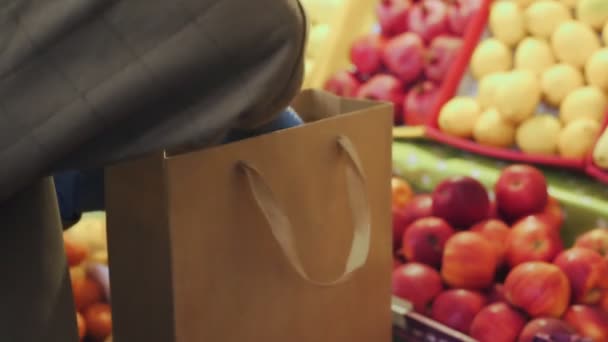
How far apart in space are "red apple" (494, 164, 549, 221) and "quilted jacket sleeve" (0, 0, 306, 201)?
2.93ft

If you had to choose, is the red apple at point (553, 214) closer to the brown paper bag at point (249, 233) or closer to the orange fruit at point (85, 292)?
the brown paper bag at point (249, 233)

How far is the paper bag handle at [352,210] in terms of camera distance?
749 mm

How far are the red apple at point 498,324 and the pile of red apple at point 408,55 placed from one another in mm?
698

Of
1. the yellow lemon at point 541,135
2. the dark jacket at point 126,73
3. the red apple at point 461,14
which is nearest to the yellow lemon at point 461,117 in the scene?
the yellow lemon at point 541,135

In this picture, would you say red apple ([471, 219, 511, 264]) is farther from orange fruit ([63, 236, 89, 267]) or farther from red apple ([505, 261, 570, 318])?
orange fruit ([63, 236, 89, 267])

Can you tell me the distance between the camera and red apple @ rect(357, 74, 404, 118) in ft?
5.98

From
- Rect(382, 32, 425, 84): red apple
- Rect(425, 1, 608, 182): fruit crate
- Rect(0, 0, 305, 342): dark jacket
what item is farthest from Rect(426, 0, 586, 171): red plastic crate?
Rect(0, 0, 305, 342): dark jacket

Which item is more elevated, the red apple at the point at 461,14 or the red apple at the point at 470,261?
the red apple at the point at 461,14

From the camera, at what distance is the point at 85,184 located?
0.88 meters

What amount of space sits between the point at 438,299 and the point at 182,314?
21.3 inches

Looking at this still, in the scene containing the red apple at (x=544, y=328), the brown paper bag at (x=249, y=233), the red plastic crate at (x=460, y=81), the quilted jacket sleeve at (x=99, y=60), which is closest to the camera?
the quilted jacket sleeve at (x=99, y=60)

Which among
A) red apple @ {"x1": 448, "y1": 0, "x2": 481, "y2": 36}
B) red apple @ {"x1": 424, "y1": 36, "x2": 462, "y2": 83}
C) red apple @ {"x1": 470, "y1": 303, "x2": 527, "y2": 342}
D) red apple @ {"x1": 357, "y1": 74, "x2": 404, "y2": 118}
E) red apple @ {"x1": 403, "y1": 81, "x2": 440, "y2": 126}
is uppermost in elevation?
red apple @ {"x1": 448, "y1": 0, "x2": 481, "y2": 36}

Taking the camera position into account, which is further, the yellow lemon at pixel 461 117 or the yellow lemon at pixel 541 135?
the yellow lemon at pixel 461 117

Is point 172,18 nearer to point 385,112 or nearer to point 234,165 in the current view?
point 234,165
